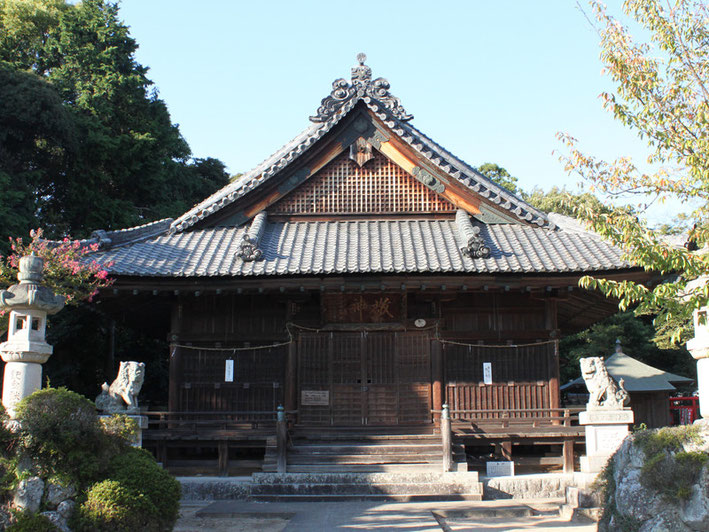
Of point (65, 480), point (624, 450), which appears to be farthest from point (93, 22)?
point (624, 450)

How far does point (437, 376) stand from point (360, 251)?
3.35 metres

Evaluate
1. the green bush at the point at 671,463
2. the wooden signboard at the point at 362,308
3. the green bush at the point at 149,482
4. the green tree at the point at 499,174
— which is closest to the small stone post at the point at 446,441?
the wooden signboard at the point at 362,308

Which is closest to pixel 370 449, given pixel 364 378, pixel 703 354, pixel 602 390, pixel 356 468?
pixel 356 468

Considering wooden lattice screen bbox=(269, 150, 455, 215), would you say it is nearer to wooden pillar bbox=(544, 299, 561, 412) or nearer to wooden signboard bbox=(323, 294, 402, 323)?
wooden signboard bbox=(323, 294, 402, 323)

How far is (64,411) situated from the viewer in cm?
790

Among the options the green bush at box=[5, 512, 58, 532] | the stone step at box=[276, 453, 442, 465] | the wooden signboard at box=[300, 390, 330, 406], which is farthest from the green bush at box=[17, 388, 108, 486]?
the wooden signboard at box=[300, 390, 330, 406]

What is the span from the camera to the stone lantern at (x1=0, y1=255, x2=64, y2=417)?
29.2 feet

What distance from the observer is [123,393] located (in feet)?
41.6

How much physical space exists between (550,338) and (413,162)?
18.4 ft

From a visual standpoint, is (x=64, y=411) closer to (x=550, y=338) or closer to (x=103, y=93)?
(x=550, y=338)

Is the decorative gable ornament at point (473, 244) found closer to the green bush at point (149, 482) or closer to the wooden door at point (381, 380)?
the wooden door at point (381, 380)

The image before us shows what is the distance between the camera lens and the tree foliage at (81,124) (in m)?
25.9

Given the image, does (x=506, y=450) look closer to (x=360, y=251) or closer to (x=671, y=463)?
(x=360, y=251)

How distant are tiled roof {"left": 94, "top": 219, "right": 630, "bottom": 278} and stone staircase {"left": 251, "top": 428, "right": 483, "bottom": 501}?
370 centimetres
